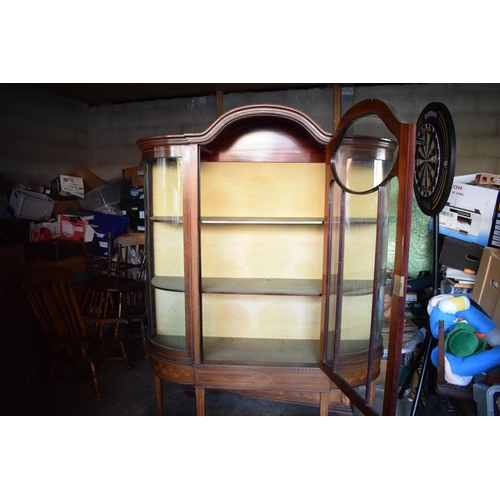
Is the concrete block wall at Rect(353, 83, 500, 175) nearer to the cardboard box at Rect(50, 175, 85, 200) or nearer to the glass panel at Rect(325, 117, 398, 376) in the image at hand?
the glass panel at Rect(325, 117, 398, 376)

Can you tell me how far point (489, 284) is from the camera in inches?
86.2

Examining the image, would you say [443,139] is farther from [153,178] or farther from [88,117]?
[88,117]

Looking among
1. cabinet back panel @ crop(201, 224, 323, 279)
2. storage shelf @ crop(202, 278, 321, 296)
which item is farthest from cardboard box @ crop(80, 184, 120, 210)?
storage shelf @ crop(202, 278, 321, 296)

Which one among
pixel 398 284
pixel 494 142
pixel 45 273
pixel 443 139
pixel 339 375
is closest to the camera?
pixel 398 284

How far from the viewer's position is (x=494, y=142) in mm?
3922

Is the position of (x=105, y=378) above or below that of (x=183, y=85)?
below

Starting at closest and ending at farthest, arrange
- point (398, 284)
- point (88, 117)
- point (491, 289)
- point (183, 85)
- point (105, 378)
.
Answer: point (398, 284) < point (491, 289) < point (105, 378) < point (183, 85) < point (88, 117)

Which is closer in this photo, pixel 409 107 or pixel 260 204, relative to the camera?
pixel 260 204

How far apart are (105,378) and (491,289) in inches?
108

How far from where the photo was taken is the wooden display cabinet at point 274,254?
1677 millimetres

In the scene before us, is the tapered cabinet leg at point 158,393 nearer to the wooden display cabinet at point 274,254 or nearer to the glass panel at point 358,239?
the wooden display cabinet at point 274,254

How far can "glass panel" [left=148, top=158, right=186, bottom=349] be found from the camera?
76.9 inches

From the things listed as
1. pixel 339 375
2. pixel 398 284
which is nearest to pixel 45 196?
pixel 339 375

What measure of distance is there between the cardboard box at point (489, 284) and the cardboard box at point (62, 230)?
3.49m
